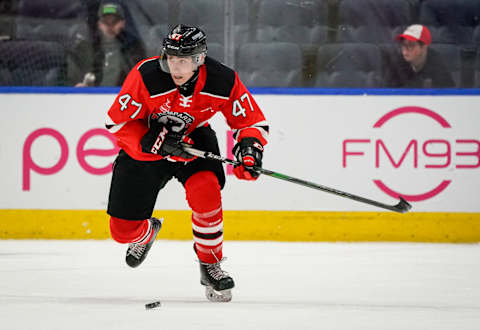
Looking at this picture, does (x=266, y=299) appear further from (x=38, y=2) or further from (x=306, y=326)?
(x=38, y=2)

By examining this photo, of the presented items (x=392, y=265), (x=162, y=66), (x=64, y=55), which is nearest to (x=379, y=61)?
(x=392, y=265)

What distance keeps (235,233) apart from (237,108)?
206 centimetres

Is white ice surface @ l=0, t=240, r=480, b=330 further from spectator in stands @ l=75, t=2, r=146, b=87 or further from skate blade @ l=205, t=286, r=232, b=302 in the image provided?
spectator in stands @ l=75, t=2, r=146, b=87

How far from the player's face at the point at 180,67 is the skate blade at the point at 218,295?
2.78 ft

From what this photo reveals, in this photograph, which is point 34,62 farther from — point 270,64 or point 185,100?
point 185,100

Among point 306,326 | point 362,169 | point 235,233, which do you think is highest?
point 306,326

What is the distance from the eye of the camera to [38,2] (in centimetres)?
562

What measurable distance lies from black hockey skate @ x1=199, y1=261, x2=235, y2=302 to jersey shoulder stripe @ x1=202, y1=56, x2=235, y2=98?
696 millimetres

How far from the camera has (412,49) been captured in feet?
18.2

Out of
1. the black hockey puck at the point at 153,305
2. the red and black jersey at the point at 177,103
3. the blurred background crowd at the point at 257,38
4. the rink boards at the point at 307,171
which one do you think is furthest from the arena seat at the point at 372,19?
the black hockey puck at the point at 153,305

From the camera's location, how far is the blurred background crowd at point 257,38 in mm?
5500

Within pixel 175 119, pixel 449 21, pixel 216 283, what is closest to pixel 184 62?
pixel 175 119

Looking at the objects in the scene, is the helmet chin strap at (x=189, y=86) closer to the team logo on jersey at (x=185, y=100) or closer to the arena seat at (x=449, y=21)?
the team logo on jersey at (x=185, y=100)

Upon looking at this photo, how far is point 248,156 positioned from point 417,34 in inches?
101
